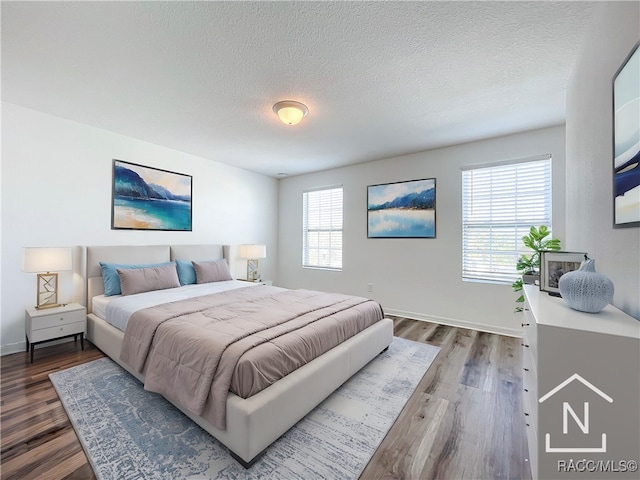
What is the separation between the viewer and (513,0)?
1523 mm

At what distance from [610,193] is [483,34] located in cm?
125

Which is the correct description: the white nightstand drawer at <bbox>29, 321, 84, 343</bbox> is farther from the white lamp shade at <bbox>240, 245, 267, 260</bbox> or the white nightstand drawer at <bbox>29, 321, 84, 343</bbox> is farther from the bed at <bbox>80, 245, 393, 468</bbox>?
the white lamp shade at <bbox>240, 245, 267, 260</bbox>

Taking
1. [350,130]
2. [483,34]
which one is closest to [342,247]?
[350,130]

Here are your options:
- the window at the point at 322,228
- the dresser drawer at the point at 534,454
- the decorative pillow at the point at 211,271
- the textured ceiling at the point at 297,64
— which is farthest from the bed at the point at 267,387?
the window at the point at 322,228

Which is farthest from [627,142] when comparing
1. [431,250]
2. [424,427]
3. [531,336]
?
[431,250]

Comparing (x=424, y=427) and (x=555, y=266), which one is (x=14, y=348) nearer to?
(x=424, y=427)

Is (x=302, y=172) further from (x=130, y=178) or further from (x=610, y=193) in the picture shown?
(x=610, y=193)

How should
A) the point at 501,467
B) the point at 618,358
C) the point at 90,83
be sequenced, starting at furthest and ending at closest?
1. the point at 90,83
2. the point at 501,467
3. the point at 618,358

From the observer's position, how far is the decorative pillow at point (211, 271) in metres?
3.96

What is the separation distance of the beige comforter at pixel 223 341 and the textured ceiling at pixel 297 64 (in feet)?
6.58

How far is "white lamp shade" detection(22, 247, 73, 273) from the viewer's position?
2.58 m

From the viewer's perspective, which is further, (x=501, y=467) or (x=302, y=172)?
(x=302, y=172)

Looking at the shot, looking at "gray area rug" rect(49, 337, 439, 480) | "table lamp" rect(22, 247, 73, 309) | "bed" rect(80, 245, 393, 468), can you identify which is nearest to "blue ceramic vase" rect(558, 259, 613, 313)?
"gray area rug" rect(49, 337, 439, 480)

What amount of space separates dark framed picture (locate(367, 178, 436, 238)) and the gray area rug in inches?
90.0
